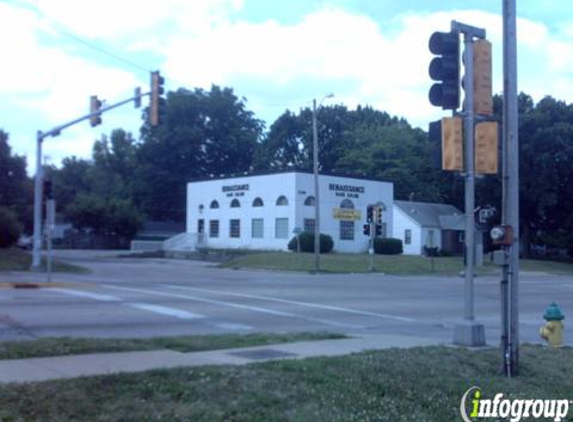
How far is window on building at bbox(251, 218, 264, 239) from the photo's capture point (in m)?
60.0

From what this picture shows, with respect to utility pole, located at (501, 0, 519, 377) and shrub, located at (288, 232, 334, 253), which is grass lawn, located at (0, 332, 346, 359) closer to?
utility pole, located at (501, 0, 519, 377)

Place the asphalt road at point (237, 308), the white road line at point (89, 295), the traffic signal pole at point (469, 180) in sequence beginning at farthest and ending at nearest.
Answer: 1. the white road line at point (89, 295)
2. the asphalt road at point (237, 308)
3. the traffic signal pole at point (469, 180)

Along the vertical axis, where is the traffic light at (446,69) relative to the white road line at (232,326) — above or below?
above

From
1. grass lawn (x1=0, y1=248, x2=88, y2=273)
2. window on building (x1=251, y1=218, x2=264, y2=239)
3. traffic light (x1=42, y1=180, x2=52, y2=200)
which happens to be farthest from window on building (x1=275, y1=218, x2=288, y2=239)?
traffic light (x1=42, y1=180, x2=52, y2=200)

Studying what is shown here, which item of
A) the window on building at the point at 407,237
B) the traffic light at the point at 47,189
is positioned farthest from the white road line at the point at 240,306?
the window on building at the point at 407,237

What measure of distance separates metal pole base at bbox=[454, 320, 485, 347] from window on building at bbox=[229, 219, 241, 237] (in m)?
49.5

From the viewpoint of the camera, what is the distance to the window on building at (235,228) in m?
62.0

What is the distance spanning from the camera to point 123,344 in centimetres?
1085

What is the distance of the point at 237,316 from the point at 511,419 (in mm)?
10849

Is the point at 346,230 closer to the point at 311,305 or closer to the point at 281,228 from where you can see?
the point at 281,228

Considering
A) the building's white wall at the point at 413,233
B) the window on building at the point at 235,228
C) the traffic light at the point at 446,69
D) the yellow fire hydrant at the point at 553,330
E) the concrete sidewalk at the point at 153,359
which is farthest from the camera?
the building's white wall at the point at 413,233

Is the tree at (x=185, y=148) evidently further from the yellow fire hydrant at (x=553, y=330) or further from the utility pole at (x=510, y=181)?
the utility pole at (x=510, y=181)

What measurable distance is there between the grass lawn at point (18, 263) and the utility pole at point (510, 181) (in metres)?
27.7

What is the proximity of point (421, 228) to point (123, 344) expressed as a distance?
5410cm
